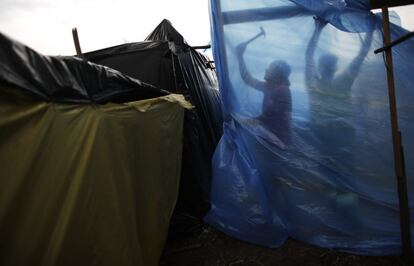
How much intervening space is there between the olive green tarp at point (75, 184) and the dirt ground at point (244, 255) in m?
0.68

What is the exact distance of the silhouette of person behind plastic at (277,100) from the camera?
3184 millimetres

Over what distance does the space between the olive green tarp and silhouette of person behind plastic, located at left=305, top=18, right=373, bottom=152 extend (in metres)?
1.66

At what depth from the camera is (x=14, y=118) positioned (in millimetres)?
1492

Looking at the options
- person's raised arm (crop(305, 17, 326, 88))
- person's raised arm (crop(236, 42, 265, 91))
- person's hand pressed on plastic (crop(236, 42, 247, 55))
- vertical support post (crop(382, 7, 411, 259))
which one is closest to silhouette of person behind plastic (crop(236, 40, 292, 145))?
person's raised arm (crop(236, 42, 265, 91))

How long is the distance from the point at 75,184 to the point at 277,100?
217cm

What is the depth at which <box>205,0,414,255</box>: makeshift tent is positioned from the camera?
2.95 metres

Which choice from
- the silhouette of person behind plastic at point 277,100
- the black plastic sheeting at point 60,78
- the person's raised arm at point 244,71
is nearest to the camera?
the black plastic sheeting at point 60,78

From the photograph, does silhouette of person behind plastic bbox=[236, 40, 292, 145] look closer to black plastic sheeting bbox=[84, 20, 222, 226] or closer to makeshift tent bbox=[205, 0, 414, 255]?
makeshift tent bbox=[205, 0, 414, 255]

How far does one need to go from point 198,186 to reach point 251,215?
0.85m

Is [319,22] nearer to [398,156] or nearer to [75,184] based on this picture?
[398,156]

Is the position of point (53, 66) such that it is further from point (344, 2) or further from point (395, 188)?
point (395, 188)

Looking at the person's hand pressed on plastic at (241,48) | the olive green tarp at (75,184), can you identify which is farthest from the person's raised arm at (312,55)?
the olive green tarp at (75,184)

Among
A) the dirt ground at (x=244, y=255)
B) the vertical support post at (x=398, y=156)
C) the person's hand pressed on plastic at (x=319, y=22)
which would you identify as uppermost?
the person's hand pressed on plastic at (x=319, y=22)

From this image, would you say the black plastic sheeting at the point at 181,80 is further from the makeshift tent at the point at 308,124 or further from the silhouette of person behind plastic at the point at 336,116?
the silhouette of person behind plastic at the point at 336,116
